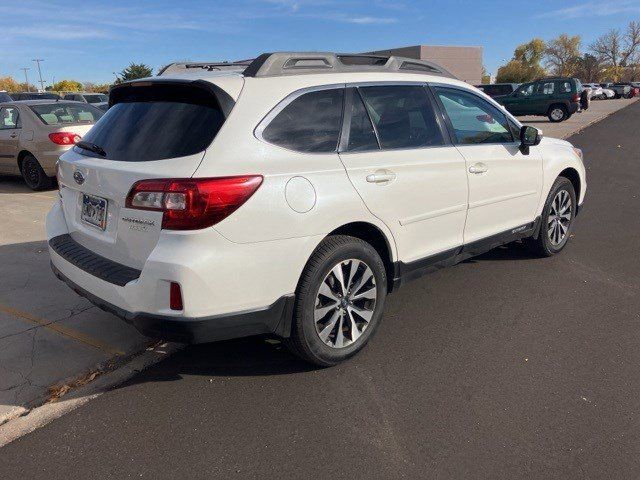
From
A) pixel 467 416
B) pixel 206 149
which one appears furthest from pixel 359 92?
pixel 467 416

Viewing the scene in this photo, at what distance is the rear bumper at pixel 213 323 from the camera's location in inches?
104

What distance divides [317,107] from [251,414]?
1.80 meters

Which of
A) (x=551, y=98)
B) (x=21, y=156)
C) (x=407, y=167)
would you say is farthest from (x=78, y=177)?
(x=551, y=98)

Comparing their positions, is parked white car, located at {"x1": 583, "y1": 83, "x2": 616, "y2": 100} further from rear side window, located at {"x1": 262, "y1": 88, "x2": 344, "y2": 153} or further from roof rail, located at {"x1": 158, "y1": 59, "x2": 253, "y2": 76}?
rear side window, located at {"x1": 262, "y1": 88, "x2": 344, "y2": 153}

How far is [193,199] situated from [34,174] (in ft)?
25.6

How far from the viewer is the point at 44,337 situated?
12.0ft

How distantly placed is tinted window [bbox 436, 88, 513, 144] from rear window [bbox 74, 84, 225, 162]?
1966mm

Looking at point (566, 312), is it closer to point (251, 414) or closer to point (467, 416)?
point (467, 416)

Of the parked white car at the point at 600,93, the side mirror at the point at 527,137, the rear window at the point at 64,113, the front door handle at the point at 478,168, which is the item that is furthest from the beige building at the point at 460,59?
the front door handle at the point at 478,168

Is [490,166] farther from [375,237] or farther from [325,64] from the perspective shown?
[325,64]

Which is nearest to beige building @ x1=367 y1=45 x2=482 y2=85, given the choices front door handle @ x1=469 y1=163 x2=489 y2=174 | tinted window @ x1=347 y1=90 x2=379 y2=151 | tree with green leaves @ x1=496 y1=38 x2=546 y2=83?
tree with green leaves @ x1=496 y1=38 x2=546 y2=83

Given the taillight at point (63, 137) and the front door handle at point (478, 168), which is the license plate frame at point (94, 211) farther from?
the taillight at point (63, 137)

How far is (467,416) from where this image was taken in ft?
9.15

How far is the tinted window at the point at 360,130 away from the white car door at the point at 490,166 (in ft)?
2.87
